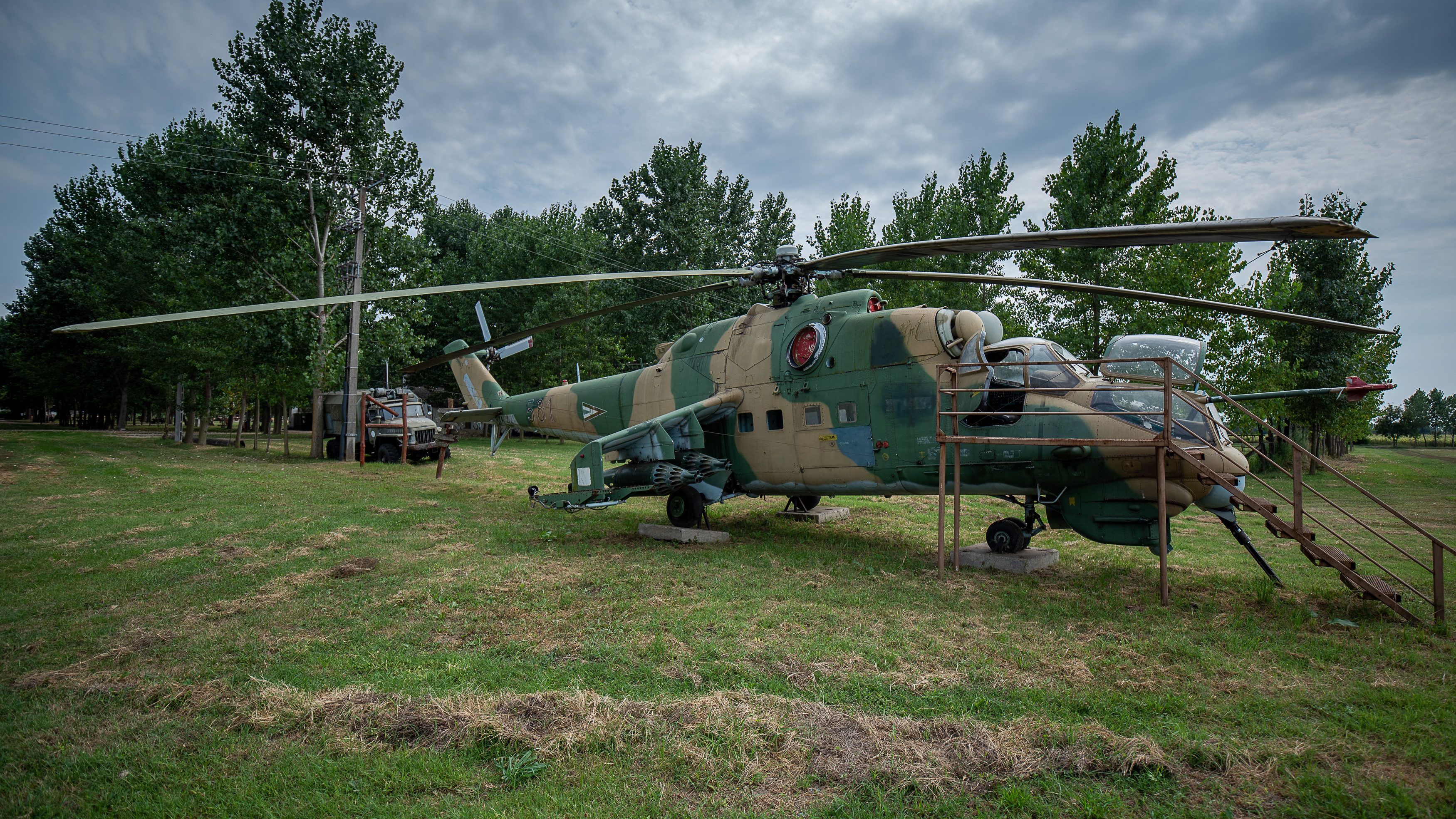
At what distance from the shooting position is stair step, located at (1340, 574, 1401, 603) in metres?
6.04

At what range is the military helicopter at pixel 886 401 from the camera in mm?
6938

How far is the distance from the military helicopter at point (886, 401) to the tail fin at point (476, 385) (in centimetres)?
305

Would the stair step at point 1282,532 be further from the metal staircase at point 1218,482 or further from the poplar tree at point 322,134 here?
the poplar tree at point 322,134

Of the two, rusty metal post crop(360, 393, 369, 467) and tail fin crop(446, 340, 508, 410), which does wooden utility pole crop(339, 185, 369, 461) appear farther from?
tail fin crop(446, 340, 508, 410)

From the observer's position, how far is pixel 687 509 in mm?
10750

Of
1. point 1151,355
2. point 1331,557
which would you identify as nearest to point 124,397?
point 1151,355

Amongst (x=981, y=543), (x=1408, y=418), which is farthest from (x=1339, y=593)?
(x=1408, y=418)

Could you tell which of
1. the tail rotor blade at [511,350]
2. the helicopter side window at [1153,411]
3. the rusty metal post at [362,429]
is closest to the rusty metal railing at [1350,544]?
the helicopter side window at [1153,411]

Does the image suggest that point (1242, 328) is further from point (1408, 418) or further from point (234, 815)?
point (1408, 418)

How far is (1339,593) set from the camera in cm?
698

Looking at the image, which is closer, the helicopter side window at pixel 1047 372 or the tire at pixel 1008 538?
the helicopter side window at pixel 1047 372

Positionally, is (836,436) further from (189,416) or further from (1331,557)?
(189,416)

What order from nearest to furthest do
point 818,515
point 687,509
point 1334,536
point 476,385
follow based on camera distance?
1. point 1334,536
2. point 687,509
3. point 818,515
4. point 476,385

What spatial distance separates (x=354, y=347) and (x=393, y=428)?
11.8 ft
